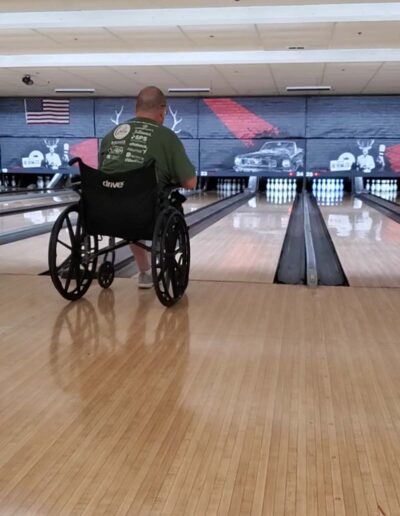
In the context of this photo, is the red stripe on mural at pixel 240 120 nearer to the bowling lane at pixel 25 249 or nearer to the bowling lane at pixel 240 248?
the bowling lane at pixel 240 248

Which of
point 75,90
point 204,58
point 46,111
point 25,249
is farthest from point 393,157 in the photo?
point 25,249

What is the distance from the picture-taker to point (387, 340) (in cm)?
255

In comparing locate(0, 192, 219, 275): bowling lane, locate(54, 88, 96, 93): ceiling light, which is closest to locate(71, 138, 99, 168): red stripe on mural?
locate(54, 88, 96, 93): ceiling light

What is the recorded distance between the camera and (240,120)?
12.4 meters

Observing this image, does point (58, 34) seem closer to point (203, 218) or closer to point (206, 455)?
point (203, 218)

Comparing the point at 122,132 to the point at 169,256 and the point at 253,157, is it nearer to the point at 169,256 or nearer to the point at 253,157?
the point at 169,256

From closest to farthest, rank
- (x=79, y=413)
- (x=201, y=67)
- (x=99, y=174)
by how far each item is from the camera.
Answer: (x=79, y=413)
(x=99, y=174)
(x=201, y=67)

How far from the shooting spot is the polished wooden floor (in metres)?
1.37

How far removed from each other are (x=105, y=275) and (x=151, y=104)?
1036mm

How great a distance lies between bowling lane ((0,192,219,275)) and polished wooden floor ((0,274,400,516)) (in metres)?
1.06

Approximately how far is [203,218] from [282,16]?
2.73 meters

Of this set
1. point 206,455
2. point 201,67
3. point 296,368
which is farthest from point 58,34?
point 206,455

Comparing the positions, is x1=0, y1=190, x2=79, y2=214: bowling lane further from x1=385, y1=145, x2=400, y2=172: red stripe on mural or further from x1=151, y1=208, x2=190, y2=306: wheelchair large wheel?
x1=385, y1=145, x2=400, y2=172: red stripe on mural

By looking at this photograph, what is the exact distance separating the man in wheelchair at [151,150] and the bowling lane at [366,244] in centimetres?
138
